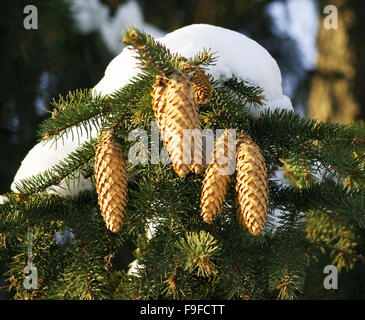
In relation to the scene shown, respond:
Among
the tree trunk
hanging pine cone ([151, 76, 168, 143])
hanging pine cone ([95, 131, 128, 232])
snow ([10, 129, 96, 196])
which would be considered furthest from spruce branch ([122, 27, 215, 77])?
the tree trunk

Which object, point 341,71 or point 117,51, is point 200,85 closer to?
point 117,51

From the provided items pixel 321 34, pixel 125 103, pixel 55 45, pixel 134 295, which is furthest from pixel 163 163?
pixel 321 34

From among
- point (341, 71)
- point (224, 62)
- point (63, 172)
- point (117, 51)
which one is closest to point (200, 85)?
point (224, 62)

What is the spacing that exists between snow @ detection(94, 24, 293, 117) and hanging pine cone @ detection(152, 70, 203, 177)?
0.79 feet

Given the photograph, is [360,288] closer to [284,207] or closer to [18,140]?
[284,207]

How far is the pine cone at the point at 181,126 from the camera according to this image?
69cm

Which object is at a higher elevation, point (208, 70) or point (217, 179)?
point (208, 70)

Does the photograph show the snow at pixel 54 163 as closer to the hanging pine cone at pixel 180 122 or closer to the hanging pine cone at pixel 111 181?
the hanging pine cone at pixel 111 181

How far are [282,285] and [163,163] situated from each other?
341 mm

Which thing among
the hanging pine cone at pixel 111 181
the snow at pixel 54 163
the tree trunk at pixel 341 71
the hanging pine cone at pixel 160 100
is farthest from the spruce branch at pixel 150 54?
the tree trunk at pixel 341 71

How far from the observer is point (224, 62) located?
98cm

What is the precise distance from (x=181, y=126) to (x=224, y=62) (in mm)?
340

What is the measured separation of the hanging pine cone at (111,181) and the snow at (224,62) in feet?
0.62

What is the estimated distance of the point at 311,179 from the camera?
0.94m
